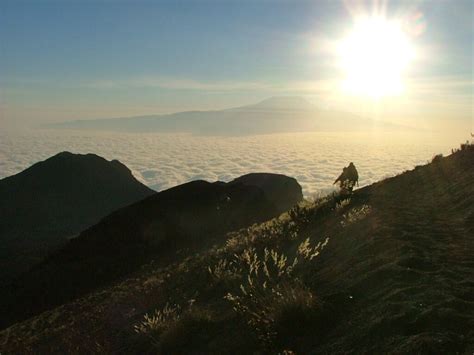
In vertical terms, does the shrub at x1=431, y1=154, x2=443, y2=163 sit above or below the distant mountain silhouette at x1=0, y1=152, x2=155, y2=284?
above

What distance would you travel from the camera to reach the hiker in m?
20.7

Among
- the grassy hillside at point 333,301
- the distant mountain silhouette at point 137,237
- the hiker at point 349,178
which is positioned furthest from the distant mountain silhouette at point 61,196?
Result: the grassy hillside at point 333,301

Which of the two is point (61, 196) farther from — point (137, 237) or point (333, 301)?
point (333, 301)

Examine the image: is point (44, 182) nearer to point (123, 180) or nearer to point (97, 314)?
point (123, 180)

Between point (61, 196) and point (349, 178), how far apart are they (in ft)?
405

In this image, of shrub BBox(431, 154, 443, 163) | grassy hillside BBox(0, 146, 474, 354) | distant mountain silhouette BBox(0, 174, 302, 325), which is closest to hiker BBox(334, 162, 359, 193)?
shrub BBox(431, 154, 443, 163)

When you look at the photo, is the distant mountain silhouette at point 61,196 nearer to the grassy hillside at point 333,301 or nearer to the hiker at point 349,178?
the hiker at point 349,178

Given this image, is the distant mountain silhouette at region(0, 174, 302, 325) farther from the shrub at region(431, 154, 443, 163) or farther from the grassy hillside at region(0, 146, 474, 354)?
the grassy hillside at region(0, 146, 474, 354)

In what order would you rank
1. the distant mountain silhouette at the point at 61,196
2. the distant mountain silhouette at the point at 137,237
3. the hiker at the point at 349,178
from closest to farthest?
the hiker at the point at 349,178 → the distant mountain silhouette at the point at 137,237 → the distant mountain silhouette at the point at 61,196

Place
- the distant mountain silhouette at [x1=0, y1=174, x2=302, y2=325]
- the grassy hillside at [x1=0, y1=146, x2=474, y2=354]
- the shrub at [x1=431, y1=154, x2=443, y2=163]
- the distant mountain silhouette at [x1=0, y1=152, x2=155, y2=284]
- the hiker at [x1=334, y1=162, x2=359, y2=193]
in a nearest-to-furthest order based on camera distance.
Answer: the grassy hillside at [x1=0, y1=146, x2=474, y2=354] < the hiker at [x1=334, y1=162, x2=359, y2=193] < the shrub at [x1=431, y1=154, x2=443, y2=163] < the distant mountain silhouette at [x1=0, y1=174, x2=302, y2=325] < the distant mountain silhouette at [x1=0, y1=152, x2=155, y2=284]

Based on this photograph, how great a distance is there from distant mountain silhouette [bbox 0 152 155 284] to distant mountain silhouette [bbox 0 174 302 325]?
51864 millimetres

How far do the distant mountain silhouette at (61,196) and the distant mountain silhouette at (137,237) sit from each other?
51.9 m

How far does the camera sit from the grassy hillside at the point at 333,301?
4855 mm

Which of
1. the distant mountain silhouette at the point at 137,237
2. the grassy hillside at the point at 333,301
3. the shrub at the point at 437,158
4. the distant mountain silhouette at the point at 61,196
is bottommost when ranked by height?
the distant mountain silhouette at the point at 61,196
